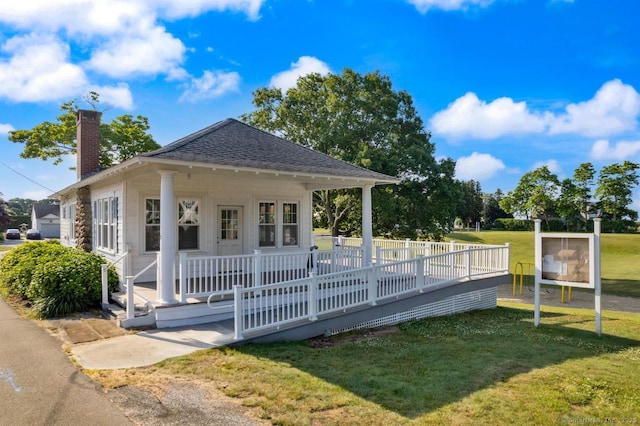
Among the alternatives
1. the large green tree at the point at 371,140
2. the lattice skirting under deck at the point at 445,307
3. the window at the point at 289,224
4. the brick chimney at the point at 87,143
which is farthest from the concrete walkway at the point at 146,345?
the large green tree at the point at 371,140

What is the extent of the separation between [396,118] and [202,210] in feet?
47.4

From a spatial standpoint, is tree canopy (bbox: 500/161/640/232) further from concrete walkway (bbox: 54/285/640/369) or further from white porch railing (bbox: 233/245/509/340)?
concrete walkway (bbox: 54/285/640/369)

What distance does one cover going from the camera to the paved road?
156 inches

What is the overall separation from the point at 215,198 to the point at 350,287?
15.6ft

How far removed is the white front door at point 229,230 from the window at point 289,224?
4.70 feet

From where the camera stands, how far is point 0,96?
29.9 meters

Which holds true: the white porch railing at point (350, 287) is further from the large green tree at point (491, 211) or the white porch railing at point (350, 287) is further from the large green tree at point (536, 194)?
the large green tree at point (491, 211)

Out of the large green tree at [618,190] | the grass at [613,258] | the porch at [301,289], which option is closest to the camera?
the porch at [301,289]

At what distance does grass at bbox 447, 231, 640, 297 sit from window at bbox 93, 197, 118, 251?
21004mm

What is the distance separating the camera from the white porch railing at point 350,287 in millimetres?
6824

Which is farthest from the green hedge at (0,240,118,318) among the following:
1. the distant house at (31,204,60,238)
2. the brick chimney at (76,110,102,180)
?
the distant house at (31,204,60,238)

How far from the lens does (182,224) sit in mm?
10492

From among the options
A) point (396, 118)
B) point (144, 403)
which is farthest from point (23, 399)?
point (396, 118)

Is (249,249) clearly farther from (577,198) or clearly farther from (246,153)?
(577,198)
